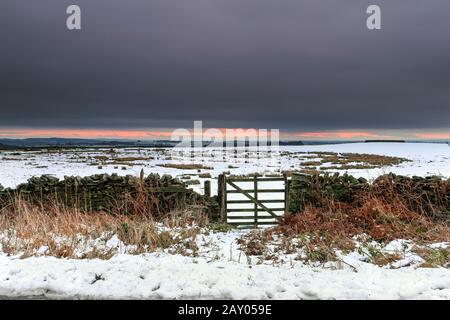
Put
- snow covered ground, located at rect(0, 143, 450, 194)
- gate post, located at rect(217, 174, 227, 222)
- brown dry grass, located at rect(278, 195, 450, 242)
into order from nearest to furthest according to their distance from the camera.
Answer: brown dry grass, located at rect(278, 195, 450, 242) < gate post, located at rect(217, 174, 227, 222) < snow covered ground, located at rect(0, 143, 450, 194)

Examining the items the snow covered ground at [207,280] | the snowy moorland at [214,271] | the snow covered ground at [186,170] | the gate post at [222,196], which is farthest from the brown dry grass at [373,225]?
the gate post at [222,196]

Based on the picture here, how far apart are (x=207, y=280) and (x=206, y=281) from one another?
3 cm

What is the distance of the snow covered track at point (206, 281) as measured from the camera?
15.0 feet

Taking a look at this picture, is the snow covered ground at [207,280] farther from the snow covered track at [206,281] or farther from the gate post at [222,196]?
the gate post at [222,196]

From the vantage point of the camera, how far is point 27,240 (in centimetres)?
687

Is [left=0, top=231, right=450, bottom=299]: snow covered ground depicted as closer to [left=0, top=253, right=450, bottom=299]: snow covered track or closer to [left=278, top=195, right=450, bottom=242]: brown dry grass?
[left=0, top=253, right=450, bottom=299]: snow covered track

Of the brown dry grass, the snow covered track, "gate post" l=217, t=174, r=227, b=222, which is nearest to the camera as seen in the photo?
the snow covered track

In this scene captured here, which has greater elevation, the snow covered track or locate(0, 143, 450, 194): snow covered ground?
the snow covered track

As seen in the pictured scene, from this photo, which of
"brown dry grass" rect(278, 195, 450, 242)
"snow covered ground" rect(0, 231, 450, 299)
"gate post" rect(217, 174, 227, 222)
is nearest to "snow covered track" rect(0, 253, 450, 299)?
"snow covered ground" rect(0, 231, 450, 299)

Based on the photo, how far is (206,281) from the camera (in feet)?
16.1

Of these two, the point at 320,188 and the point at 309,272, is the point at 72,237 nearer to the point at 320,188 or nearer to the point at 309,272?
the point at 309,272

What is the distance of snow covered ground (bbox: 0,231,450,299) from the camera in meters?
4.57

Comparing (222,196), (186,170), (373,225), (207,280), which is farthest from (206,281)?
(186,170)
